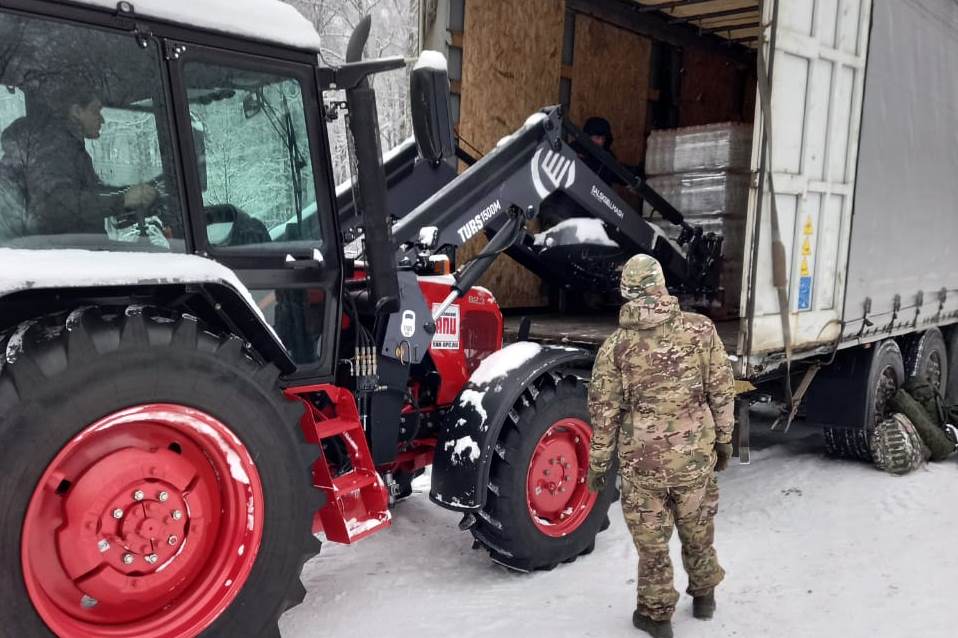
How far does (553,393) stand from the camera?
391 centimetres

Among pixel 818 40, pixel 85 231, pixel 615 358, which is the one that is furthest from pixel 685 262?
pixel 85 231

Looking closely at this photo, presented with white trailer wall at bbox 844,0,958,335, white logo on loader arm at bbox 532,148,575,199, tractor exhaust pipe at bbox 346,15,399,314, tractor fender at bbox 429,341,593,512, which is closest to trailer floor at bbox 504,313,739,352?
white trailer wall at bbox 844,0,958,335

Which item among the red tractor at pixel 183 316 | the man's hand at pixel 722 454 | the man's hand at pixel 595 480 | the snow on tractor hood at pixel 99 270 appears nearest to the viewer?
the snow on tractor hood at pixel 99 270

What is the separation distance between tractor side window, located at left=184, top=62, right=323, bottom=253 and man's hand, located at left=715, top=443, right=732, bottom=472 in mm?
1895

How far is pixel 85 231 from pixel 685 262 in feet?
14.6

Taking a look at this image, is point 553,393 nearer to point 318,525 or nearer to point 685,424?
point 685,424

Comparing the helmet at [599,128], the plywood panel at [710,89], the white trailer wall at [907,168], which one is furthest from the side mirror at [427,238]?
the plywood panel at [710,89]

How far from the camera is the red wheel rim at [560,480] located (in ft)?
12.6

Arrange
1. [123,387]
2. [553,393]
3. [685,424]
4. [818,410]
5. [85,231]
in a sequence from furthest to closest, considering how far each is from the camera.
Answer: [818,410] < [553,393] < [685,424] < [85,231] < [123,387]

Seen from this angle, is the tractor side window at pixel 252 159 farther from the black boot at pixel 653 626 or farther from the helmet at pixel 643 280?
the black boot at pixel 653 626

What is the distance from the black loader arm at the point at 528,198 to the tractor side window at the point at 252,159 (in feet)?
2.71

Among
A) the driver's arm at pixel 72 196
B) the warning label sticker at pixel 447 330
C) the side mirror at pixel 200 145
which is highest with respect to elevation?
A: the side mirror at pixel 200 145

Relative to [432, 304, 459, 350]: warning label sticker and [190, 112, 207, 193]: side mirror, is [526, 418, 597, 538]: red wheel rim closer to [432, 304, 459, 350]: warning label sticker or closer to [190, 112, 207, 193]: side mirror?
[432, 304, 459, 350]: warning label sticker

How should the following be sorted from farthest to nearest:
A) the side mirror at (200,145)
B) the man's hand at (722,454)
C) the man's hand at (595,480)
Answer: the man's hand at (722,454)
the man's hand at (595,480)
the side mirror at (200,145)
